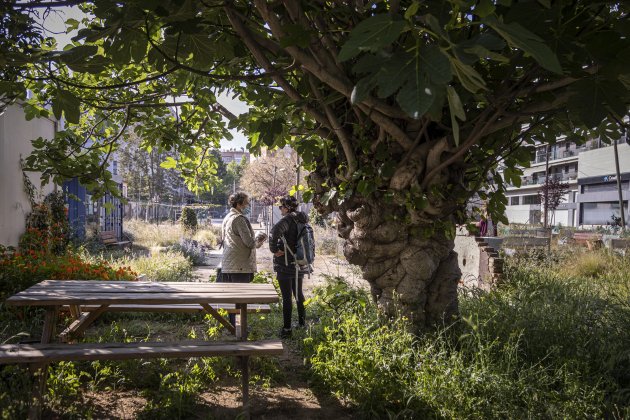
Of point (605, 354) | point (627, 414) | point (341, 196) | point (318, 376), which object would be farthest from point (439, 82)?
point (605, 354)

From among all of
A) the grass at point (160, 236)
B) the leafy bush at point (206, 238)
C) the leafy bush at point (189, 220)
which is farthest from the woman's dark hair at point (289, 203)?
the leafy bush at point (189, 220)

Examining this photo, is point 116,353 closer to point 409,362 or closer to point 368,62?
point 409,362

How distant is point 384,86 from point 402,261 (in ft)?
8.04

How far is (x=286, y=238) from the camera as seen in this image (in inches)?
215

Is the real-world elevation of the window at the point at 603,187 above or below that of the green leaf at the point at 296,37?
above

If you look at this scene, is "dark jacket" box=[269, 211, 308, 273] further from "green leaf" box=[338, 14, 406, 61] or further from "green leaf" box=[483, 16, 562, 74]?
"green leaf" box=[483, 16, 562, 74]

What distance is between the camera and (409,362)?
303 centimetres

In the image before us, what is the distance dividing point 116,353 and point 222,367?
112cm

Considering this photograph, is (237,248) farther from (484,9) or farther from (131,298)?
(484,9)

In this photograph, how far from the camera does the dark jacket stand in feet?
17.5

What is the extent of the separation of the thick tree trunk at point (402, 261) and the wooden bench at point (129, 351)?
1038mm

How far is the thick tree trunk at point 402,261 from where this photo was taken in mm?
3326

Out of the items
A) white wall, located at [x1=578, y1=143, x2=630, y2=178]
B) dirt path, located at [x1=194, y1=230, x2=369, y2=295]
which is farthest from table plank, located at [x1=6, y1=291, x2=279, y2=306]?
white wall, located at [x1=578, y1=143, x2=630, y2=178]

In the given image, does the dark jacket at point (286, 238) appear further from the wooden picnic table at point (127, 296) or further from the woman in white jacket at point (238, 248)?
the wooden picnic table at point (127, 296)
